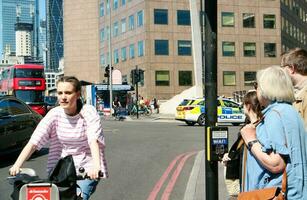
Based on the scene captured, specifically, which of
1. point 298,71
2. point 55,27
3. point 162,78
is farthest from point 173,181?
point 55,27

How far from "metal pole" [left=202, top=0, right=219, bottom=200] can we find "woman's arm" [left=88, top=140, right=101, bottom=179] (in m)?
0.85

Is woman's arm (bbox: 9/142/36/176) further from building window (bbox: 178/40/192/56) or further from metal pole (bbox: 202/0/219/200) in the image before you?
building window (bbox: 178/40/192/56)

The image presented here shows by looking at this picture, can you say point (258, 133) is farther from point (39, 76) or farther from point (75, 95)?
point (39, 76)

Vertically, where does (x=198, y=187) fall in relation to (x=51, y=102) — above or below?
below

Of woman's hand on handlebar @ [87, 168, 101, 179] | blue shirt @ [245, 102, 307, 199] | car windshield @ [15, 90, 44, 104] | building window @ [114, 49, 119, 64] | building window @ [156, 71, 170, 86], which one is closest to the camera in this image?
blue shirt @ [245, 102, 307, 199]

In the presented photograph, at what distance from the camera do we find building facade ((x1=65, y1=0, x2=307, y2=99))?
208ft

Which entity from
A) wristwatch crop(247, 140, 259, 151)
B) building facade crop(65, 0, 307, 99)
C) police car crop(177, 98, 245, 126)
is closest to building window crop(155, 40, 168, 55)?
building facade crop(65, 0, 307, 99)

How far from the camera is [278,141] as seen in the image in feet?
9.98

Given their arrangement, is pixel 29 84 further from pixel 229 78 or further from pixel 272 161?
pixel 229 78

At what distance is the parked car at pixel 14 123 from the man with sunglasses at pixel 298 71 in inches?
353

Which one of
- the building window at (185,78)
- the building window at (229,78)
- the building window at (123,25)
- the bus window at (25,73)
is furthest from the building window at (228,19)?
the bus window at (25,73)

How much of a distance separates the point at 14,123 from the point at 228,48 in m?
56.9

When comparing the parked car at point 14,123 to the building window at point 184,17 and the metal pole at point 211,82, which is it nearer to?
the metal pole at point 211,82

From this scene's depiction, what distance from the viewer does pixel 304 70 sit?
12.0 feet
